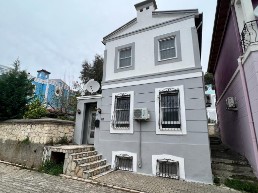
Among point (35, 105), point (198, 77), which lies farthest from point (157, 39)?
point (35, 105)

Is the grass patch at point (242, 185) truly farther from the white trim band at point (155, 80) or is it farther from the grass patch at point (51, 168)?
the grass patch at point (51, 168)

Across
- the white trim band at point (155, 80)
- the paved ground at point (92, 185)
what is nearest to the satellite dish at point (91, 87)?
the white trim band at point (155, 80)

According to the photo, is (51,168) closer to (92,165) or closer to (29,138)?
(92,165)

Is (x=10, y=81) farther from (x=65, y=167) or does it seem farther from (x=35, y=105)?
(x=65, y=167)

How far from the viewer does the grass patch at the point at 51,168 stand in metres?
6.53

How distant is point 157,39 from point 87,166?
6482 millimetres

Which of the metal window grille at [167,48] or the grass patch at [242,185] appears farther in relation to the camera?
the metal window grille at [167,48]

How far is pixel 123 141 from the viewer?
7402 millimetres

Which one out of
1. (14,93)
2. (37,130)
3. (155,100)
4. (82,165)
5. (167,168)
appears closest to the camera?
(82,165)

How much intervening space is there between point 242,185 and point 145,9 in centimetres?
872

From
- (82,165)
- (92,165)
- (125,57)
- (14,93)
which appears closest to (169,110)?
(125,57)

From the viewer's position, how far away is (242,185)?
5.13 metres

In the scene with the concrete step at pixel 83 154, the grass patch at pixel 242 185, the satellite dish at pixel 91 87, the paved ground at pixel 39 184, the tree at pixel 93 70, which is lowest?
the paved ground at pixel 39 184

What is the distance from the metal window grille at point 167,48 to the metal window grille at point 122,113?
2626 millimetres
